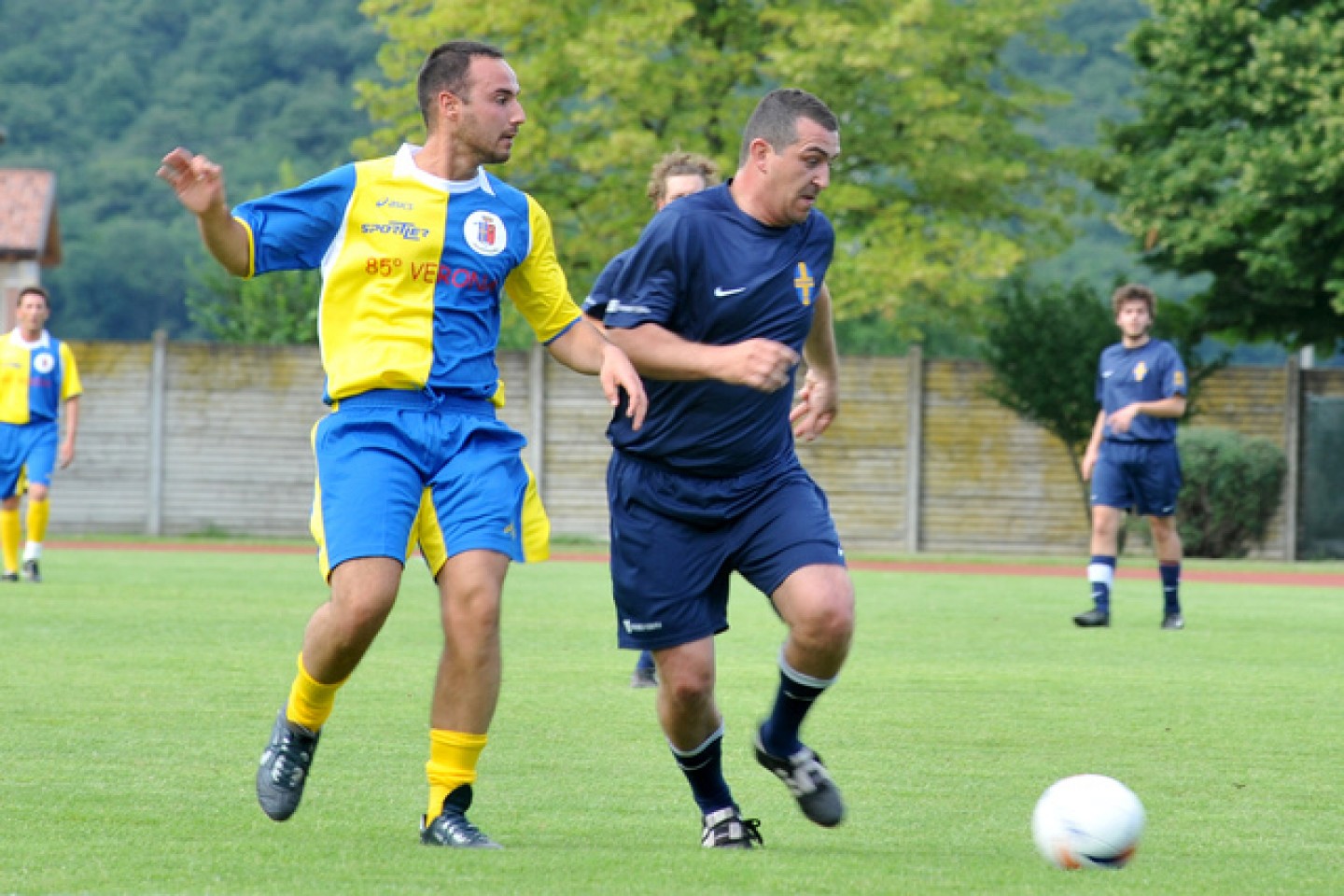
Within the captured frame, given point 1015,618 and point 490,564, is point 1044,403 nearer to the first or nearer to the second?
point 1015,618

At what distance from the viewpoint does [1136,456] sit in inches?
544

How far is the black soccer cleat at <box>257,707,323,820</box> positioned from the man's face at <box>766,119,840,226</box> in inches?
82.3

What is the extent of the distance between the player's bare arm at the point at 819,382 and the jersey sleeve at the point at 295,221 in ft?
4.92

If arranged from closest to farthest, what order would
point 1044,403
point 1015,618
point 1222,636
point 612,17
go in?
1. point 1222,636
2. point 1015,618
3. point 1044,403
4. point 612,17

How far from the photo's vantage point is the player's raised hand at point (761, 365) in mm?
5289

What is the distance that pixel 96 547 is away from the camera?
24.6 metres

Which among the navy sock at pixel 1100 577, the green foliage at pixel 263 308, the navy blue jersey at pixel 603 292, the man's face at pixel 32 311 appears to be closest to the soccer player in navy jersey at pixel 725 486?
the navy blue jersey at pixel 603 292

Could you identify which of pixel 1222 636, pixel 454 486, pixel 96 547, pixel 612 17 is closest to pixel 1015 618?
pixel 1222 636

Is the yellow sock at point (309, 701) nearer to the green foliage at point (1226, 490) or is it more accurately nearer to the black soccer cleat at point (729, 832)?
the black soccer cleat at point (729, 832)

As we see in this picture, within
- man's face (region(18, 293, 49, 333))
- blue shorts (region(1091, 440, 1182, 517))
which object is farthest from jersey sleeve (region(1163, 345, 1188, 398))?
man's face (region(18, 293, 49, 333))

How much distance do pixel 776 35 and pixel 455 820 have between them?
28.8 m

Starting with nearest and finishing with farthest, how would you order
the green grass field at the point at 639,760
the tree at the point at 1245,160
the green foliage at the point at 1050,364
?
the green grass field at the point at 639,760 < the green foliage at the point at 1050,364 < the tree at the point at 1245,160

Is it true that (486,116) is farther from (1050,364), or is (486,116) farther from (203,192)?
(1050,364)

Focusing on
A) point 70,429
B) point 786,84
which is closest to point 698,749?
point 70,429
